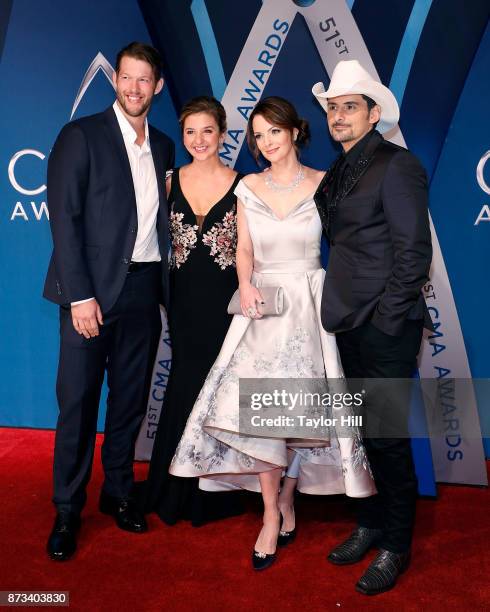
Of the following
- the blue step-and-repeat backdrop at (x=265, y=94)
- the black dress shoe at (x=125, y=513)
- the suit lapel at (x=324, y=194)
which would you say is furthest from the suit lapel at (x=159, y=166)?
the black dress shoe at (x=125, y=513)

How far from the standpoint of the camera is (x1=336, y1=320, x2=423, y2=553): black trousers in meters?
2.42

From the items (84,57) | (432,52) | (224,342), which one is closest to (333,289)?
(224,342)

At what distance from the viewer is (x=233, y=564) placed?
263 centimetres

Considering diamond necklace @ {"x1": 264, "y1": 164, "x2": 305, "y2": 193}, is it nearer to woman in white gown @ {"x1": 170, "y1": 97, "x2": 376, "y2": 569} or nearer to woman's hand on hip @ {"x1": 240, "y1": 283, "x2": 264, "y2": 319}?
woman in white gown @ {"x1": 170, "y1": 97, "x2": 376, "y2": 569}

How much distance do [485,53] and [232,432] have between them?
2219 millimetres

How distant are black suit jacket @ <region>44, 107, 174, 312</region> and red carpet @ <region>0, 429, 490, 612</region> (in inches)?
37.9

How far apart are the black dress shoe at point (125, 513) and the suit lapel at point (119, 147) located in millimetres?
1278

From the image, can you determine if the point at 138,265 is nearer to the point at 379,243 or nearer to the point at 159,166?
the point at 159,166

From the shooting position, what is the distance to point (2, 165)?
4031mm

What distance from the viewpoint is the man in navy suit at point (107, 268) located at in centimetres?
267

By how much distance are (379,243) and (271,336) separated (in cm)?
55

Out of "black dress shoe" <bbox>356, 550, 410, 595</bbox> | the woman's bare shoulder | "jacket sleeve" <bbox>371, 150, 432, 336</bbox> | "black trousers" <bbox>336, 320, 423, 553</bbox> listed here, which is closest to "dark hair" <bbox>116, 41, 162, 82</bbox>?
the woman's bare shoulder

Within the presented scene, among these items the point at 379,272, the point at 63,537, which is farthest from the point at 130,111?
the point at 63,537

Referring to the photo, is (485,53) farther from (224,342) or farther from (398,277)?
(224,342)
